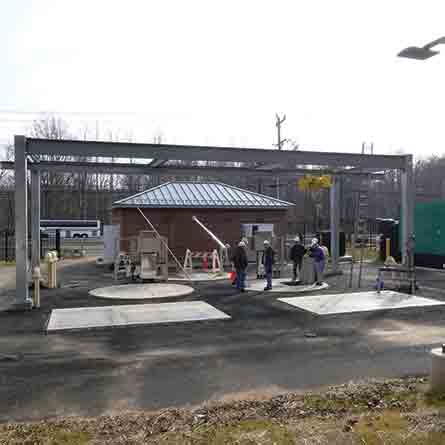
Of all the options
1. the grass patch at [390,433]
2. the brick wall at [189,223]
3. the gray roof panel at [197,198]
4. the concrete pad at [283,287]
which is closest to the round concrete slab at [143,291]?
the concrete pad at [283,287]

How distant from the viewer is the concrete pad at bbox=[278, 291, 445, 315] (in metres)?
13.1

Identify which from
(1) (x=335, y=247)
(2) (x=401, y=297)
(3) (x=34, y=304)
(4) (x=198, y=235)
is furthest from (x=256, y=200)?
(3) (x=34, y=304)

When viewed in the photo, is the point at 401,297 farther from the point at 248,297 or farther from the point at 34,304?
the point at 34,304

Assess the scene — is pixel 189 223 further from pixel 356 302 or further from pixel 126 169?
pixel 356 302

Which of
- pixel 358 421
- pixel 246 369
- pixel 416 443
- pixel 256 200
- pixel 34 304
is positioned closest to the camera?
pixel 416 443

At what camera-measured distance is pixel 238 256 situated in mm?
16391

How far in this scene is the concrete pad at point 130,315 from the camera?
1128cm

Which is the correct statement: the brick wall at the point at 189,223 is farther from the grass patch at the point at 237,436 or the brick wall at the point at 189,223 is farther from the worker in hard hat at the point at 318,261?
the grass patch at the point at 237,436

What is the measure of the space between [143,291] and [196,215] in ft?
35.2

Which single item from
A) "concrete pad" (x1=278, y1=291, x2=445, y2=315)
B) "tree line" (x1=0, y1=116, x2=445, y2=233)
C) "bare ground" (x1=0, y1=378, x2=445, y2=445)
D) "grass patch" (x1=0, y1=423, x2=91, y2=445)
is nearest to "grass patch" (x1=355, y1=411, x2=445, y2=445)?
"bare ground" (x1=0, y1=378, x2=445, y2=445)

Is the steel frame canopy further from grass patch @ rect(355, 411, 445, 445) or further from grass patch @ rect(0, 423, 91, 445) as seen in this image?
grass patch @ rect(355, 411, 445, 445)

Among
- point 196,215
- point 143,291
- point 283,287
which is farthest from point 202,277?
point 196,215

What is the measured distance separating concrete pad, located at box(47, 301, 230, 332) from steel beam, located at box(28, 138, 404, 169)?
14.9 feet

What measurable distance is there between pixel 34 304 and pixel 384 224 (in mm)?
21238
